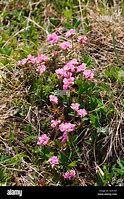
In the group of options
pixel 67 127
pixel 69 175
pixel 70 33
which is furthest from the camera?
pixel 70 33

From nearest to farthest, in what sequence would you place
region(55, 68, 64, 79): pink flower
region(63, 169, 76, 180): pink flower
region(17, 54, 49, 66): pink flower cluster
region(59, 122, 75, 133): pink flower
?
1. region(63, 169, 76, 180): pink flower
2. region(59, 122, 75, 133): pink flower
3. region(55, 68, 64, 79): pink flower
4. region(17, 54, 49, 66): pink flower cluster

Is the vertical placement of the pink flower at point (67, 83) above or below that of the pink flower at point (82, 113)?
above

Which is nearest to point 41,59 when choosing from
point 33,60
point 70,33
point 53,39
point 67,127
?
point 33,60

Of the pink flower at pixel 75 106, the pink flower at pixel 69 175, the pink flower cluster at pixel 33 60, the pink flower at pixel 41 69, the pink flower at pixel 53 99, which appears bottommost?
the pink flower at pixel 69 175

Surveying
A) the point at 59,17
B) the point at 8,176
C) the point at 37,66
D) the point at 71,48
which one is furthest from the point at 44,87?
the point at 59,17

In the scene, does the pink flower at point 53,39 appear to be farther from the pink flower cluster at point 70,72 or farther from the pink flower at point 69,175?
the pink flower at point 69,175

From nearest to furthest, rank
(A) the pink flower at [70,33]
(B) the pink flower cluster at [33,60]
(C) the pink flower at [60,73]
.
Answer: (C) the pink flower at [60,73]
(B) the pink flower cluster at [33,60]
(A) the pink flower at [70,33]

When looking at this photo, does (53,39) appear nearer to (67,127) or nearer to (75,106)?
(75,106)

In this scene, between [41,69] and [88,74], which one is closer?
[88,74]

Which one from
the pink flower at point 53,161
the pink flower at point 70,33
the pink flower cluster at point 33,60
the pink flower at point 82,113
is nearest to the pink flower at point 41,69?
the pink flower cluster at point 33,60

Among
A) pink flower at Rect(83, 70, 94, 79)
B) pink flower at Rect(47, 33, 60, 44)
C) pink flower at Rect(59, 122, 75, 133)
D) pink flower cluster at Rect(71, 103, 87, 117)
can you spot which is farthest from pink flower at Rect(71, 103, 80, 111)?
pink flower at Rect(47, 33, 60, 44)

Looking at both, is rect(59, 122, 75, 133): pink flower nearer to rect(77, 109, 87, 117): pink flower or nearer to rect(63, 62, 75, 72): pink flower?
rect(77, 109, 87, 117): pink flower
